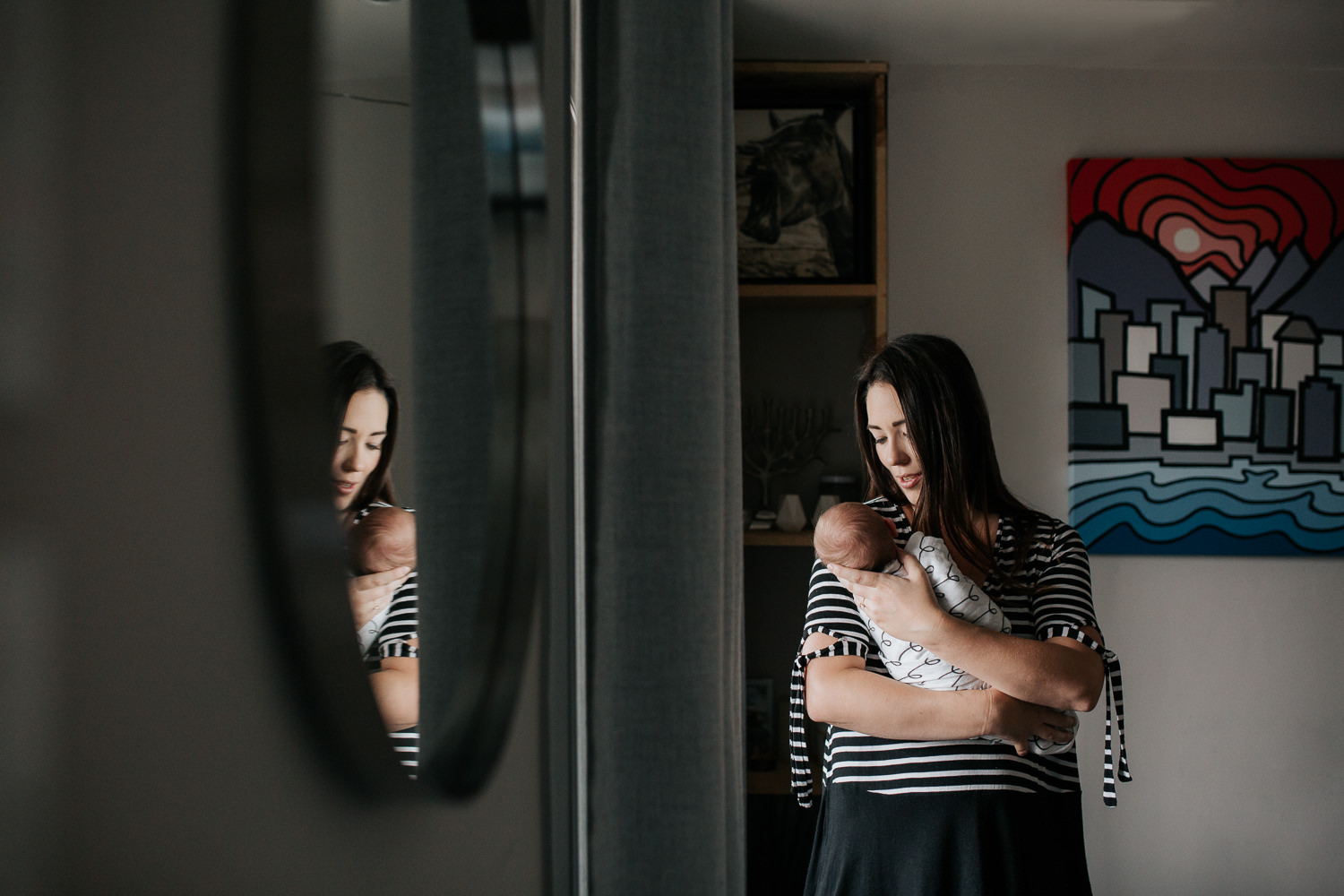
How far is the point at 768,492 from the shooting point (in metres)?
2.26

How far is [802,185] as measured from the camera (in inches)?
84.3

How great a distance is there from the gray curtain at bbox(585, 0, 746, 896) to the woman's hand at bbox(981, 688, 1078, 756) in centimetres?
89

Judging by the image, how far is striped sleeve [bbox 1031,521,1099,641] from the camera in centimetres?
120

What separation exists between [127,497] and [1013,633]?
1.26 meters

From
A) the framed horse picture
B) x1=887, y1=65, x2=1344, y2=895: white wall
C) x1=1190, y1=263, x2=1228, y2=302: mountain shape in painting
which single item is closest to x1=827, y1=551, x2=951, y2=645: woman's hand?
the framed horse picture

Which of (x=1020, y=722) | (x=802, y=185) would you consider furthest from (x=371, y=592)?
(x=802, y=185)

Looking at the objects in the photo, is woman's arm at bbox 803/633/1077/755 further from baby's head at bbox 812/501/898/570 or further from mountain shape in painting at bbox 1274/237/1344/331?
mountain shape in painting at bbox 1274/237/1344/331

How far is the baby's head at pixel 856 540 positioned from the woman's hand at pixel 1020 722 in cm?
24

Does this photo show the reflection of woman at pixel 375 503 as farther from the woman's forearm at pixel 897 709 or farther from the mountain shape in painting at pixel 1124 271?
the mountain shape in painting at pixel 1124 271

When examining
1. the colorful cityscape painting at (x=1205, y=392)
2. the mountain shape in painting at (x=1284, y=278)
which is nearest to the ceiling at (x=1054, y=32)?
the colorful cityscape painting at (x=1205, y=392)

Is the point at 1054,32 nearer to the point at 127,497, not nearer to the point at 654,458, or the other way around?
the point at 654,458

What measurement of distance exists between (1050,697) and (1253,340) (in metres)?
1.64

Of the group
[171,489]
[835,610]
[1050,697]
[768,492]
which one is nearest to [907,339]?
[835,610]

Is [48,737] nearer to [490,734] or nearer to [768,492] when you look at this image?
A: [490,734]
